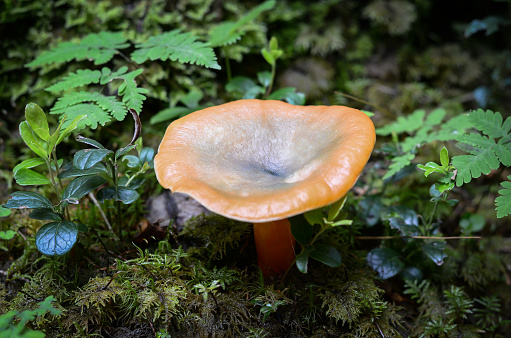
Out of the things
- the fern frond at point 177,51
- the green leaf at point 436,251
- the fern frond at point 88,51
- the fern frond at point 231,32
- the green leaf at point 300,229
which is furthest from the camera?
the fern frond at point 231,32

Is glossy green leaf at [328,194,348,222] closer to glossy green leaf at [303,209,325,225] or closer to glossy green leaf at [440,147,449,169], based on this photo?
glossy green leaf at [303,209,325,225]

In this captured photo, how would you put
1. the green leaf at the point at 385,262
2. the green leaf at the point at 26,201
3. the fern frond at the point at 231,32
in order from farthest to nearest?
1. the fern frond at the point at 231,32
2. the green leaf at the point at 385,262
3. the green leaf at the point at 26,201

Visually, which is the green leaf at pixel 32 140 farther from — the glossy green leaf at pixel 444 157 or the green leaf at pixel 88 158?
the glossy green leaf at pixel 444 157

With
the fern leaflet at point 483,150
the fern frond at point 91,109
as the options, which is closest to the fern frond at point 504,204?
the fern leaflet at point 483,150

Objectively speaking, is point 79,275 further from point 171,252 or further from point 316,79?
point 316,79

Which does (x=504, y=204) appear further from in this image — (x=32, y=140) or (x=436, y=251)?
(x=32, y=140)

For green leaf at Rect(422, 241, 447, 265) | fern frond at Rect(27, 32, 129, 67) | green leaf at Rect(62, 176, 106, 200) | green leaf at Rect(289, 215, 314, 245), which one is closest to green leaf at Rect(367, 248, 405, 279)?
green leaf at Rect(422, 241, 447, 265)

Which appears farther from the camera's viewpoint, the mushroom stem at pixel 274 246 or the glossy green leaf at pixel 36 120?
the mushroom stem at pixel 274 246
